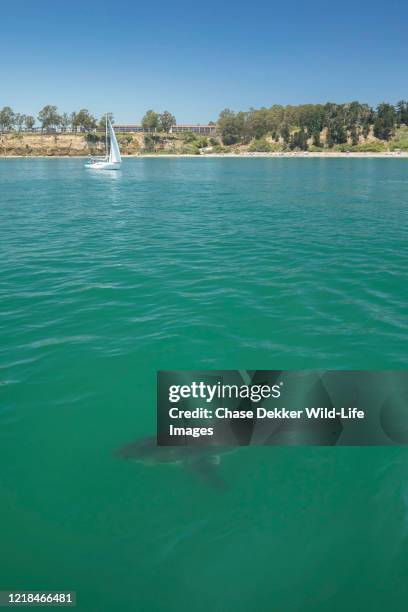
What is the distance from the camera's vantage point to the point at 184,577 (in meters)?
5.92

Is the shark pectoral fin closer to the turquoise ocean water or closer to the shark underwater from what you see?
the shark underwater

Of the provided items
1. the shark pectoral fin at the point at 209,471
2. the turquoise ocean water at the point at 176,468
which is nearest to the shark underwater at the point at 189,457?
the shark pectoral fin at the point at 209,471

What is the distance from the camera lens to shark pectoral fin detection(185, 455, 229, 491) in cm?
734

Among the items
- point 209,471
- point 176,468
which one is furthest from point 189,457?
point 209,471

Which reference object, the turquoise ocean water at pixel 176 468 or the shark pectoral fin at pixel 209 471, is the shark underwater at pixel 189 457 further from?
the turquoise ocean water at pixel 176 468

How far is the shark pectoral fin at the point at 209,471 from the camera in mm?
7344

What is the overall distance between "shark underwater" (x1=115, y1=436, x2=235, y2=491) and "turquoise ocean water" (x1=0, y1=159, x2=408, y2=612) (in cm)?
16

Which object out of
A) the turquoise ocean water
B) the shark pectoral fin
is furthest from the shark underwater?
the turquoise ocean water

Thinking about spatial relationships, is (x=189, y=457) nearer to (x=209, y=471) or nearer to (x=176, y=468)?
(x=176, y=468)

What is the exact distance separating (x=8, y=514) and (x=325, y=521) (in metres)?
4.91

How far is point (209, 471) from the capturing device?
752 cm

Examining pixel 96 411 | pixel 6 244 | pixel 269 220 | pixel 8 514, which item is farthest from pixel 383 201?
pixel 8 514

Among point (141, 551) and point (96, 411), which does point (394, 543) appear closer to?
point (141, 551)

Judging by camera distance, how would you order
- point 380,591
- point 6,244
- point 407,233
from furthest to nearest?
point 407,233 < point 6,244 < point 380,591
